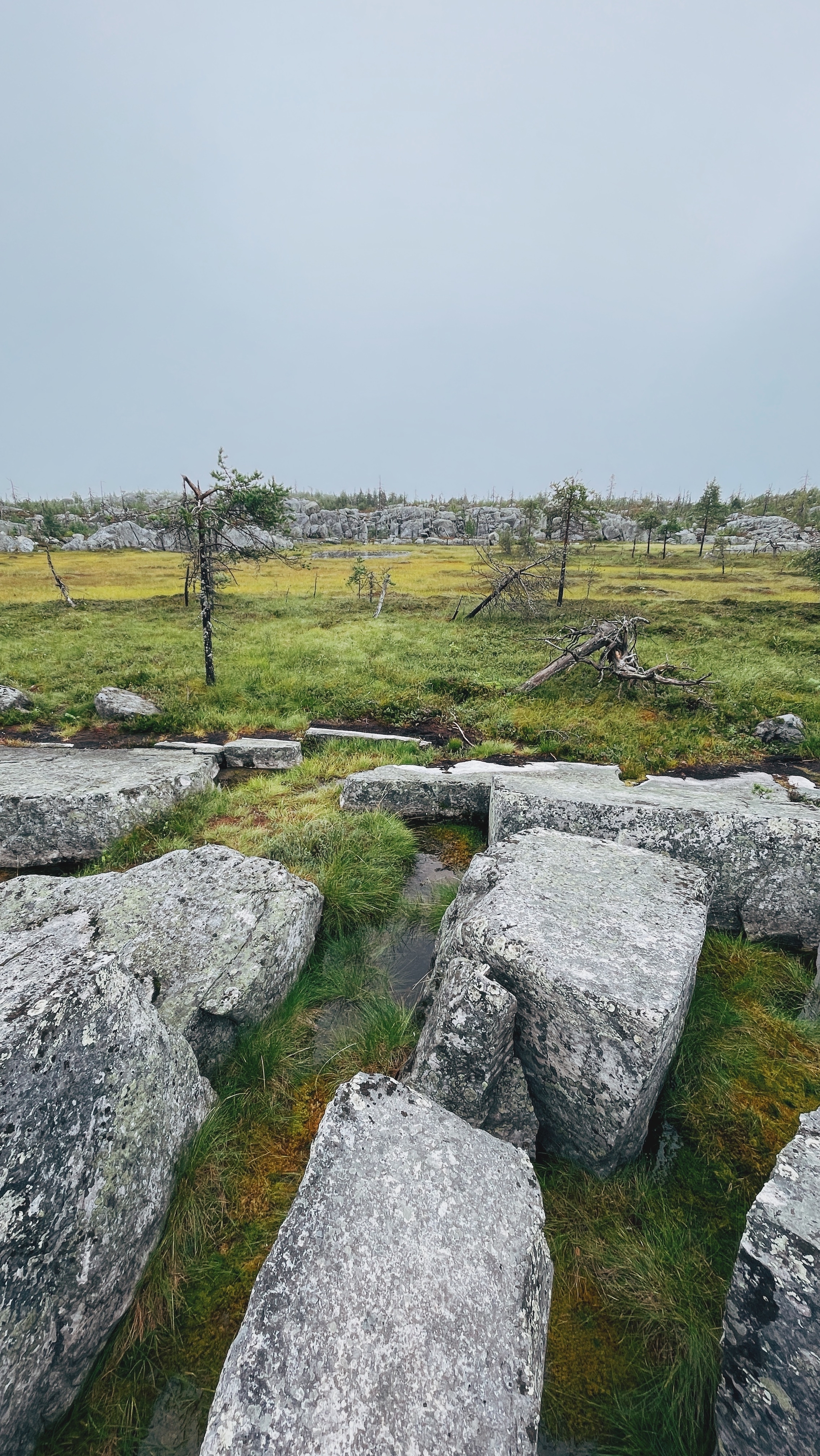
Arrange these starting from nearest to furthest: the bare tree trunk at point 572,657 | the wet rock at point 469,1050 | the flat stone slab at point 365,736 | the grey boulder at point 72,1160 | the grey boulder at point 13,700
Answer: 1. the grey boulder at point 72,1160
2. the wet rock at point 469,1050
3. the flat stone slab at point 365,736
4. the grey boulder at point 13,700
5. the bare tree trunk at point 572,657

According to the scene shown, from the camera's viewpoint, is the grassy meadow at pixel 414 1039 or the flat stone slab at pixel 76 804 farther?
the flat stone slab at pixel 76 804

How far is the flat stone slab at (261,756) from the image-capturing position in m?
11.6

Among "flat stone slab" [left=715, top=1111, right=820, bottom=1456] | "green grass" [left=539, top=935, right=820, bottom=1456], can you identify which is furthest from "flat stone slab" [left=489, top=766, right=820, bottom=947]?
→ "flat stone slab" [left=715, top=1111, right=820, bottom=1456]

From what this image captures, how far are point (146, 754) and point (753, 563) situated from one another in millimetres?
66518

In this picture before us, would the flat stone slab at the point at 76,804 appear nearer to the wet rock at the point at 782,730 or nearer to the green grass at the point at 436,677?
the green grass at the point at 436,677

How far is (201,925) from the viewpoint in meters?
5.16

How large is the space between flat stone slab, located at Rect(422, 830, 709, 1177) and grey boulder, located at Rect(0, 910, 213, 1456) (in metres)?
2.04

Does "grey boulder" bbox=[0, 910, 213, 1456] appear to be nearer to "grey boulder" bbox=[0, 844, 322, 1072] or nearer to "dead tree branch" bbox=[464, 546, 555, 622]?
"grey boulder" bbox=[0, 844, 322, 1072]

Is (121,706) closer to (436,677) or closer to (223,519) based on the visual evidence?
(223,519)

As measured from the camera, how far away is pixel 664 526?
71938 mm

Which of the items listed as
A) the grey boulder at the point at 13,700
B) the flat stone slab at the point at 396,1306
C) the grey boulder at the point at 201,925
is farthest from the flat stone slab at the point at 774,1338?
the grey boulder at the point at 13,700

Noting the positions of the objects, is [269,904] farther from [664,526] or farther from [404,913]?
[664,526]

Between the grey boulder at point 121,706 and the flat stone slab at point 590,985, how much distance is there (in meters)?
12.7

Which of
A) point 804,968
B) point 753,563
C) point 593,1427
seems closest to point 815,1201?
point 593,1427
